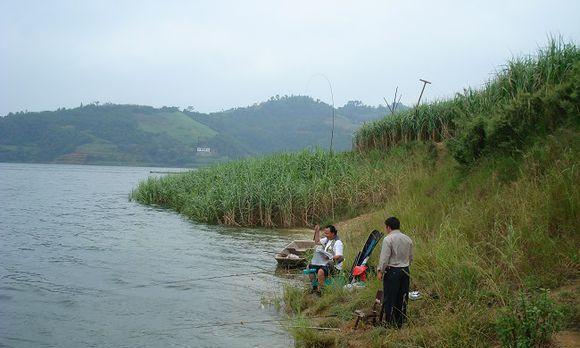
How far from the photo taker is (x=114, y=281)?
41.2 feet

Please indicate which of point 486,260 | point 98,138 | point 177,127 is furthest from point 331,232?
point 177,127

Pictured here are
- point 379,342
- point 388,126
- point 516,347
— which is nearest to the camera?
point 516,347

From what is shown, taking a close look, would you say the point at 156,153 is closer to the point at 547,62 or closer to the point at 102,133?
the point at 102,133

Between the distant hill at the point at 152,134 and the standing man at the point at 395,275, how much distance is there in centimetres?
9564

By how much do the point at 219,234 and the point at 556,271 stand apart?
14.3 metres

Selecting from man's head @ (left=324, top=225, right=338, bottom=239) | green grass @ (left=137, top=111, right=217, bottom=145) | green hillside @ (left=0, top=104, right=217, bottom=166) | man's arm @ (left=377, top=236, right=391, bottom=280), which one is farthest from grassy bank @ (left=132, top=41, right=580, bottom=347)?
green grass @ (left=137, top=111, right=217, bottom=145)

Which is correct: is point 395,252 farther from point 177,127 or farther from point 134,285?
point 177,127

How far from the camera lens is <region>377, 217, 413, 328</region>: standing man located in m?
6.75

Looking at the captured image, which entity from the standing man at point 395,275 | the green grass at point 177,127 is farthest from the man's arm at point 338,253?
the green grass at point 177,127

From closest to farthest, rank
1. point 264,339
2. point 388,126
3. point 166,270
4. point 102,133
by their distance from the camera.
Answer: point 264,339 < point 166,270 < point 388,126 < point 102,133

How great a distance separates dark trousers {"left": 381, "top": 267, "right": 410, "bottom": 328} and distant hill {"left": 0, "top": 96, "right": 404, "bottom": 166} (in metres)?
95.7

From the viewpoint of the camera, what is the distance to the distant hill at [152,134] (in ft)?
380

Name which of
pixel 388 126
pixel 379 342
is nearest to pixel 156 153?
pixel 388 126

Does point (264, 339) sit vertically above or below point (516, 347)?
below
